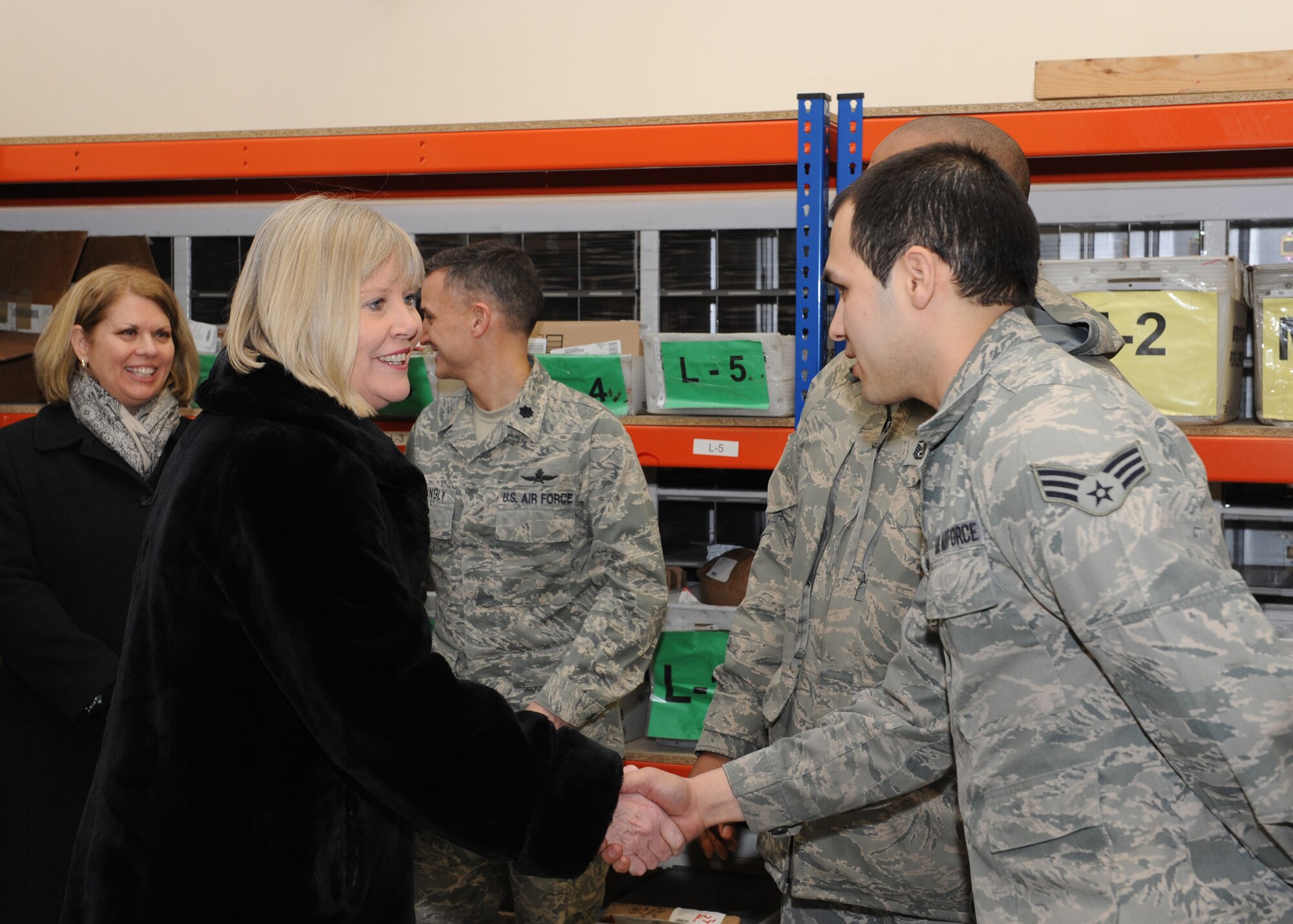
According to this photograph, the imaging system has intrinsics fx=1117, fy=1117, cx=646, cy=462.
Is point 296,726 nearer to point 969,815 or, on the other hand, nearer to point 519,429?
Result: point 969,815

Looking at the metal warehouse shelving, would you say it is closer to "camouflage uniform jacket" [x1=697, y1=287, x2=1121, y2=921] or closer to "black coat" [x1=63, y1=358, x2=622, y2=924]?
"camouflage uniform jacket" [x1=697, y1=287, x2=1121, y2=921]

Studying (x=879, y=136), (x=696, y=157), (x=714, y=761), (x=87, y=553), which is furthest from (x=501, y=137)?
(x=714, y=761)

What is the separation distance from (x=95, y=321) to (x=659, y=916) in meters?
2.00

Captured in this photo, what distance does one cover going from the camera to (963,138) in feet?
6.93

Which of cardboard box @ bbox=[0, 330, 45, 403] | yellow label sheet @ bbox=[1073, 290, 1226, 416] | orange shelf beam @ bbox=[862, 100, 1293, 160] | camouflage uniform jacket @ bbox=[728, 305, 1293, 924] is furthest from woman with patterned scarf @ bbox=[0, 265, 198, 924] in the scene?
yellow label sheet @ bbox=[1073, 290, 1226, 416]

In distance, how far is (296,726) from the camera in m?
1.46

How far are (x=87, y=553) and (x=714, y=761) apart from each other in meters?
1.54

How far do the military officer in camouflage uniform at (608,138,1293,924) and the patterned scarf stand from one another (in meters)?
1.93

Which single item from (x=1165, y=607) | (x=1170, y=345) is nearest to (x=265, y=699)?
(x=1165, y=607)

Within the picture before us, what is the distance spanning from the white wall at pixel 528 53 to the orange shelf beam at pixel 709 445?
1680 millimetres

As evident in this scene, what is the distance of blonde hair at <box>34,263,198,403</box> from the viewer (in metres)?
2.72

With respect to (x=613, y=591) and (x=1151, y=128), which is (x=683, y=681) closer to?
(x=613, y=591)

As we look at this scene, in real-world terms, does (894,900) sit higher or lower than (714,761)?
lower

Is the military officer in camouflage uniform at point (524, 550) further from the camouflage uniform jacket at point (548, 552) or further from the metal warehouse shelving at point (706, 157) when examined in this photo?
the metal warehouse shelving at point (706, 157)
